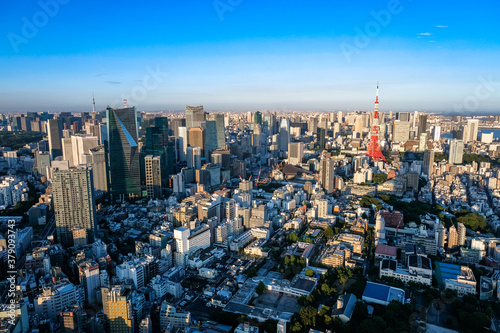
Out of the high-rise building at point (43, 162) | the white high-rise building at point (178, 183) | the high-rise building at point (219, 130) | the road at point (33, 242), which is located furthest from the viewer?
the high-rise building at point (219, 130)

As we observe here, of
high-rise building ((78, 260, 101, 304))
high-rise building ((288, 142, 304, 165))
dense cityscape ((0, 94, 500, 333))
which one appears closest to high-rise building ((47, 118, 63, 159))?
dense cityscape ((0, 94, 500, 333))

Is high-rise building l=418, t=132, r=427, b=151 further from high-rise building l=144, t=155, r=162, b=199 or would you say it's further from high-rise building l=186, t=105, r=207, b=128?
high-rise building l=144, t=155, r=162, b=199

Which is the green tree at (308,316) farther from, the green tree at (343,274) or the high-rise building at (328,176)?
the high-rise building at (328,176)

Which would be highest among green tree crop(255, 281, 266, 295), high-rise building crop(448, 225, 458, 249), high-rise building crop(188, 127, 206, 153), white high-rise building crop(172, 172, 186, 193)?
high-rise building crop(188, 127, 206, 153)

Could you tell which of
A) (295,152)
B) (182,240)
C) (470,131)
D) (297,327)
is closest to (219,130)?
(295,152)

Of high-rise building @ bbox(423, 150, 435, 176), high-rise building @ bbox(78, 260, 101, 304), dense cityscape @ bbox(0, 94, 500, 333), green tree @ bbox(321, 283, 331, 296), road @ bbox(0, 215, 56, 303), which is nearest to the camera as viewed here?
dense cityscape @ bbox(0, 94, 500, 333)

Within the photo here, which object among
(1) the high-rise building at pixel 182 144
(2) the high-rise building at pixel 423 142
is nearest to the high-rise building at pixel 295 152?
(1) the high-rise building at pixel 182 144
